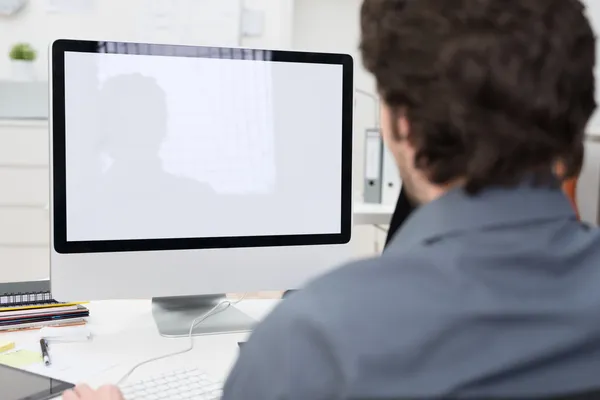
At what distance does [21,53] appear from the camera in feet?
11.1

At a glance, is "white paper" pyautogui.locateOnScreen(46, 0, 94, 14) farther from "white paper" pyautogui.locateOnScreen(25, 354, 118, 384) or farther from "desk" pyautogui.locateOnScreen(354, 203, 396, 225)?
"white paper" pyautogui.locateOnScreen(25, 354, 118, 384)

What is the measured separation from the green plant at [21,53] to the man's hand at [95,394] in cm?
280

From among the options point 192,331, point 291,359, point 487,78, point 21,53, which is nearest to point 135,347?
point 192,331

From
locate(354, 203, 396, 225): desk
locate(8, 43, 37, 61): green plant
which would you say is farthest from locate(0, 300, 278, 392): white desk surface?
locate(8, 43, 37, 61): green plant

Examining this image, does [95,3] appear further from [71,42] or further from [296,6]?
[71,42]

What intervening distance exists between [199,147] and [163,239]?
19 centimetres

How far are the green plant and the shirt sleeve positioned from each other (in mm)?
3169

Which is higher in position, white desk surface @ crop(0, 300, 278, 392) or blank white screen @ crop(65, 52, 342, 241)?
blank white screen @ crop(65, 52, 342, 241)

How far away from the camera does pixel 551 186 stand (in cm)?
61

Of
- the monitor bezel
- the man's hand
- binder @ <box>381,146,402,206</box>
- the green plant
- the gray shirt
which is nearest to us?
the gray shirt

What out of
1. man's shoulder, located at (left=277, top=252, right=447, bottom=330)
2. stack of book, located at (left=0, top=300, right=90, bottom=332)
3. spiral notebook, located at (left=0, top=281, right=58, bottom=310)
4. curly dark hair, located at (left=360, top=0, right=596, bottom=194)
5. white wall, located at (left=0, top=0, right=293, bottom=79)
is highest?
white wall, located at (left=0, top=0, right=293, bottom=79)

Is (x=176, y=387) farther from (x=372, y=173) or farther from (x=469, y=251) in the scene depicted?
(x=372, y=173)

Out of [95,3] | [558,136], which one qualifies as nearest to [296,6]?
[95,3]

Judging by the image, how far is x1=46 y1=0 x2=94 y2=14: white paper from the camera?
353cm
